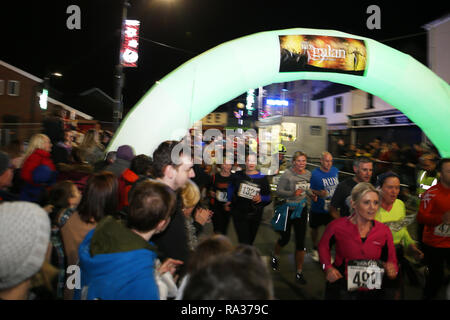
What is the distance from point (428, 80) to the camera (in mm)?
5332

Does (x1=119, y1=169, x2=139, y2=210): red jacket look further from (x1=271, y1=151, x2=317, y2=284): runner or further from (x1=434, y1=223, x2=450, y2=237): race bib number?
(x1=434, y1=223, x2=450, y2=237): race bib number

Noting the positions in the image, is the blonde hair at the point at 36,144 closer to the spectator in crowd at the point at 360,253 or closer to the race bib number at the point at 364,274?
the spectator in crowd at the point at 360,253

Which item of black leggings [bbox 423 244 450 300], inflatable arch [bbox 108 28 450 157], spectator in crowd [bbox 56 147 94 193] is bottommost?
black leggings [bbox 423 244 450 300]

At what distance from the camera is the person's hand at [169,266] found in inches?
69.7

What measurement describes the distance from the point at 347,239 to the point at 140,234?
72.2 inches

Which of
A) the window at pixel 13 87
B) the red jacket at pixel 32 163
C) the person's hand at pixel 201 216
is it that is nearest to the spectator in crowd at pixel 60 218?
the person's hand at pixel 201 216

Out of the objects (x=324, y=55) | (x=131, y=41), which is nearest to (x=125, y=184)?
(x=324, y=55)

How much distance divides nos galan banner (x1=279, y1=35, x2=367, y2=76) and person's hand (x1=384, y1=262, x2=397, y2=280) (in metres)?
3.65

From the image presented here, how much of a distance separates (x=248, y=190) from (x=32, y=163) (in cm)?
300

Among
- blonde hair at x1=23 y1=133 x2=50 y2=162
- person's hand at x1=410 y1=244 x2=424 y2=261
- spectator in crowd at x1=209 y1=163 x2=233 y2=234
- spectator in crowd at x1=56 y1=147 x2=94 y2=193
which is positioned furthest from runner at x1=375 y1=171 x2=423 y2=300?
blonde hair at x1=23 y1=133 x2=50 y2=162

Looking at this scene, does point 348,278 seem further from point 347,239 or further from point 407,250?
point 407,250

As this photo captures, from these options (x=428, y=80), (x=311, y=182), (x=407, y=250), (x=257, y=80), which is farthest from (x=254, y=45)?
(x=407, y=250)

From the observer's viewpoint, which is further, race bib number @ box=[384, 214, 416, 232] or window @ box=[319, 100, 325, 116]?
window @ box=[319, 100, 325, 116]

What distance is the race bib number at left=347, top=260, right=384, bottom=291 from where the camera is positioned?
2.51 meters
